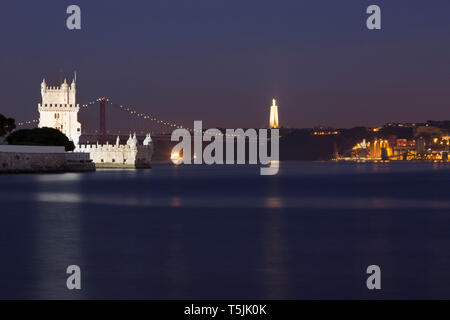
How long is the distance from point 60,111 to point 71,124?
1.92 meters

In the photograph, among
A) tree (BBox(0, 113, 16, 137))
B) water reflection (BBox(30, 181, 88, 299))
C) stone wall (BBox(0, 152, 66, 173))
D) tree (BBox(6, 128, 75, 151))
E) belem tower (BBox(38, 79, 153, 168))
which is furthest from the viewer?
belem tower (BBox(38, 79, 153, 168))

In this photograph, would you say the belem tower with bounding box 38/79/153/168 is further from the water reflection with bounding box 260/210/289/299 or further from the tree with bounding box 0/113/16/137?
the water reflection with bounding box 260/210/289/299

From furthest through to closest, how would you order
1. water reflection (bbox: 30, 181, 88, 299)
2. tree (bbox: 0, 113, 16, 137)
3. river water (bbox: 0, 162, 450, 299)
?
tree (bbox: 0, 113, 16, 137) → river water (bbox: 0, 162, 450, 299) → water reflection (bbox: 30, 181, 88, 299)

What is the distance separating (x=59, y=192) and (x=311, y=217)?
56.4 feet

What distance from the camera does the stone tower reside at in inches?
3615

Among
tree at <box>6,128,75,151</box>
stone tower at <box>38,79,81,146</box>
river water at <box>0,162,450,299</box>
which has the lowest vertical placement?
river water at <box>0,162,450,299</box>

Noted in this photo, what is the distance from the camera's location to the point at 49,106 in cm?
9244

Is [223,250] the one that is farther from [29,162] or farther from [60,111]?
[60,111]

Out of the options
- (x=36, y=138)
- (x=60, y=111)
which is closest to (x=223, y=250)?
(x=36, y=138)

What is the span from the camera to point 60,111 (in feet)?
302

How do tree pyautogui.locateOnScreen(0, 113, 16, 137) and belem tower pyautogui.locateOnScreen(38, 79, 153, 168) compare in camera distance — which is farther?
belem tower pyautogui.locateOnScreen(38, 79, 153, 168)

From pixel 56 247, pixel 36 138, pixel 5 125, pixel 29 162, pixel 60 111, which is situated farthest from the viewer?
pixel 60 111

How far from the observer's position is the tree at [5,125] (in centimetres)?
6544

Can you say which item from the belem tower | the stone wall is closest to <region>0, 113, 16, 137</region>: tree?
the stone wall
